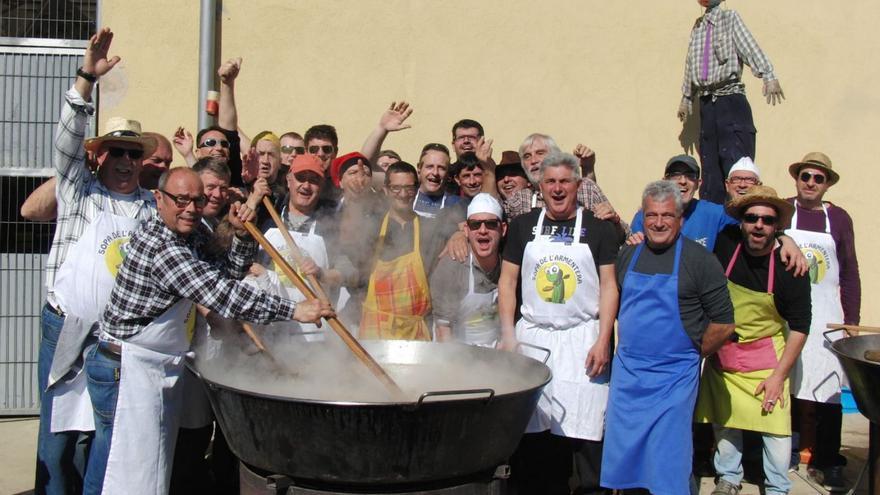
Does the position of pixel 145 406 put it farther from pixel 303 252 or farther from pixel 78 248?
pixel 303 252

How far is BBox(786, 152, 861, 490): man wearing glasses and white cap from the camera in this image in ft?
15.3

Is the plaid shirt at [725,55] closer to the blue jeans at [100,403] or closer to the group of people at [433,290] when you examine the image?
the group of people at [433,290]

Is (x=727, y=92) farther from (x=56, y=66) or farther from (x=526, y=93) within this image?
(x=56, y=66)

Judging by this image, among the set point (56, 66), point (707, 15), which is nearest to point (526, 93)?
point (707, 15)

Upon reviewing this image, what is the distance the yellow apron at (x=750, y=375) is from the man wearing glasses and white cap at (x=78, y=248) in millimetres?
2814

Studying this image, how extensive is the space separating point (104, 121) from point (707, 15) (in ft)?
13.7

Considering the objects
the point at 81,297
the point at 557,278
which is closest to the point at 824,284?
the point at 557,278

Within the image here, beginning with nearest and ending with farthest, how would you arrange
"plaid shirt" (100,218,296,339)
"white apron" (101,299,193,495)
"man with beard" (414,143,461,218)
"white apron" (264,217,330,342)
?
"plaid shirt" (100,218,296,339) < "white apron" (101,299,193,495) < "white apron" (264,217,330,342) < "man with beard" (414,143,461,218)

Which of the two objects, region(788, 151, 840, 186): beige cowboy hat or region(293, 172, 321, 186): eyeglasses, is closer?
region(293, 172, 321, 186): eyeglasses

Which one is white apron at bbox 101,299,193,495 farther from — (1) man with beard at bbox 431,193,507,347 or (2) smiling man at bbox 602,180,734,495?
(2) smiling man at bbox 602,180,734,495

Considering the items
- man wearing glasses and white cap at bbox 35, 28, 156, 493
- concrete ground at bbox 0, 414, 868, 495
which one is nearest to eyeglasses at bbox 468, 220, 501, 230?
man wearing glasses and white cap at bbox 35, 28, 156, 493

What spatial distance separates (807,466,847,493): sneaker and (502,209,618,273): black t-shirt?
2018mm

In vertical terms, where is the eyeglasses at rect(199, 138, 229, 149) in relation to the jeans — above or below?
above

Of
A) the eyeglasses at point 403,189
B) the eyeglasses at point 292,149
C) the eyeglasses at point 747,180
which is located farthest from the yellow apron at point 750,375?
the eyeglasses at point 292,149
